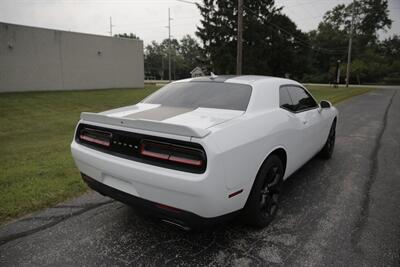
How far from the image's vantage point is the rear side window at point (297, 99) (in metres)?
3.38

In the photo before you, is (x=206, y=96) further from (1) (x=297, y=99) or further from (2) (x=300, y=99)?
(2) (x=300, y=99)

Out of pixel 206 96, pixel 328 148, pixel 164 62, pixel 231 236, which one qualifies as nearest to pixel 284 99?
pixel 206 96

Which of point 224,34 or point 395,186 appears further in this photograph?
point 224,34

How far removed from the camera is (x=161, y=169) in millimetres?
2104

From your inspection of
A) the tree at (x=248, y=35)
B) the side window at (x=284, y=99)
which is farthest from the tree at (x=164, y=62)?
the side window at (x=284, y=99)

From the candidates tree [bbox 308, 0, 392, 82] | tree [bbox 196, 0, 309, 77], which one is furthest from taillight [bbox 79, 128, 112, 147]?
tree [bbox 308, 0, 392, 82]

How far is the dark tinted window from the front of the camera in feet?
10.6

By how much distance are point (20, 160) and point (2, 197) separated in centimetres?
184

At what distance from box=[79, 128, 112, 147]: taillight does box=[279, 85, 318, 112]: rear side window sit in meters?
1.96

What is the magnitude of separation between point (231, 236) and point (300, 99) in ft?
7.15

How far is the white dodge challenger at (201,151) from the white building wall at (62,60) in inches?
729

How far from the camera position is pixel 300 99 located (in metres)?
3.82

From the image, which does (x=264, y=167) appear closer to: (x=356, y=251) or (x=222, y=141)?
(x=222, y=141)

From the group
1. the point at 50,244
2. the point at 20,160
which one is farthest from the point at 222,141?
the point at 20,160
